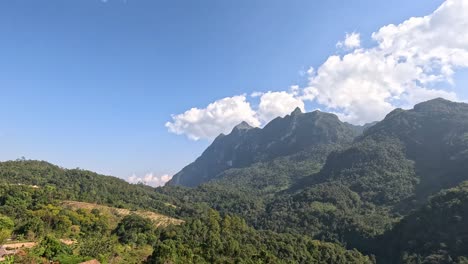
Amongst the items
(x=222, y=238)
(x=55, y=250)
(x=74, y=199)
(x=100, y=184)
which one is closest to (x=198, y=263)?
(x=55, y=250)

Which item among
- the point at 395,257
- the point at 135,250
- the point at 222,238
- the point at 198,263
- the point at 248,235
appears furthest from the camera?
the point at 395,257

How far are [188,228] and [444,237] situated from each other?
284ft

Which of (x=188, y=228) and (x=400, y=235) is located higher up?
(x=188, y=228)

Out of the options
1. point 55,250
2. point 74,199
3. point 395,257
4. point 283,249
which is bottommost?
point 395,257

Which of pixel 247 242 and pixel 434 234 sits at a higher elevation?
pixel 247 242

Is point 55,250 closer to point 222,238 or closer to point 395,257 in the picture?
point 222,238

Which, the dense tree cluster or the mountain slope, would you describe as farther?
the mountain slope

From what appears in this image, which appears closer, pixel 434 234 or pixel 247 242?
pixel 247 242

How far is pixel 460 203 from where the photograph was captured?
139500 mm

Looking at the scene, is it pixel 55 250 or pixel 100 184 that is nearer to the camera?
pixel 55 250

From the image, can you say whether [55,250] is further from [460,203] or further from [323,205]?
[323,205]

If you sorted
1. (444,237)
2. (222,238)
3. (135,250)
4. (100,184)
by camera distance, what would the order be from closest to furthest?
(135,250) < (222,238) < (444,237) < (100,184)

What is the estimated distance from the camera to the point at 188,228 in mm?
118438

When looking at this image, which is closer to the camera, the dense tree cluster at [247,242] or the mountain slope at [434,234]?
the dense tree cluster at [247,242]
